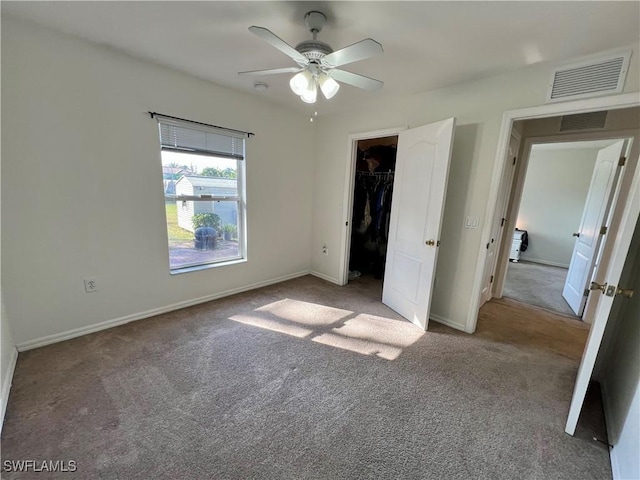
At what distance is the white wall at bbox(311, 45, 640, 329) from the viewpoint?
220 cm

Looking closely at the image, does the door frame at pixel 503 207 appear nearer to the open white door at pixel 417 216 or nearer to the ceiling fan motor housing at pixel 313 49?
the open white door at pixel 417 216

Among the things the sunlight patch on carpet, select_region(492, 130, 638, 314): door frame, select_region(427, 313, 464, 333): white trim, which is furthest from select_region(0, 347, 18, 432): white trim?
select_region(492, 130, 638, 314): door frame

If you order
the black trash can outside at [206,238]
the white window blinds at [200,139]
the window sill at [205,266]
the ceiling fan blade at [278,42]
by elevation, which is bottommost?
the window sill at [205,266]

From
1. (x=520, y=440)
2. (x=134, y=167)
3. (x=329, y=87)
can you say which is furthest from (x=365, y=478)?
(x=134, y=167)

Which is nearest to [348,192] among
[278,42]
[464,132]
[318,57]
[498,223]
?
[464,132]

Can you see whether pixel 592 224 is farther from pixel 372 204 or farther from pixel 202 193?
pixel 202 193

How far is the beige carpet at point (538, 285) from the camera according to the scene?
347 centimetres

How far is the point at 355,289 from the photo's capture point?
12.0 feet

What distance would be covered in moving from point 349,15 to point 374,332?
2494 millimetres

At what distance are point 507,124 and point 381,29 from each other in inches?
54.6

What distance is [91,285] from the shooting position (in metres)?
2.29

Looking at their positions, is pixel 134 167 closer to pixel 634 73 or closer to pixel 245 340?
pixel 245 340

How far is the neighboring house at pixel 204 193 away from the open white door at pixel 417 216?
76.4 inches

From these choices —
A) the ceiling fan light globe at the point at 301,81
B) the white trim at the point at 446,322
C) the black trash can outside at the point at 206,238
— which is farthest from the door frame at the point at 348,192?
the black trash can outside at the point at 206,238
